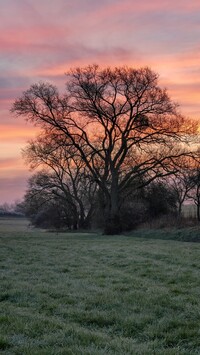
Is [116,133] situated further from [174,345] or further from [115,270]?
[174,345]

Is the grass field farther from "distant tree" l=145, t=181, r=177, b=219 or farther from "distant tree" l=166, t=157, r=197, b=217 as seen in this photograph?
"distant tree" l=145, t=181, r=177, b=219

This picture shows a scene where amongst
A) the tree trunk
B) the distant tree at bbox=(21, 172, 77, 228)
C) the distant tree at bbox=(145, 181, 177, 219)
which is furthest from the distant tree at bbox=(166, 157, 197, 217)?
the distant tree at bbox=(21, 172, 77, 228)

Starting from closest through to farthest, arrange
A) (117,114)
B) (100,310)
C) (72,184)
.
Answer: (100,310) → (117,114) → (72,184)

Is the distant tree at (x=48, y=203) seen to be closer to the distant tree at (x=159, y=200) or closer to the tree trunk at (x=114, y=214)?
the distant tree at (x=159, y=200)

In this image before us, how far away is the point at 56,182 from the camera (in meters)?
59.5

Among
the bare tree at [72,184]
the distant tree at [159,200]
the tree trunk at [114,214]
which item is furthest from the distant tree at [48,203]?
the tree trunk at [114,214]

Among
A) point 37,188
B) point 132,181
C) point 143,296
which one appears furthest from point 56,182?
point 143,296

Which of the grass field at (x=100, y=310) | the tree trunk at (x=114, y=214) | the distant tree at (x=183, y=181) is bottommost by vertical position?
the grass field at (x=100, y=310)

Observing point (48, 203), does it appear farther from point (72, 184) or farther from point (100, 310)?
point (100, 310)

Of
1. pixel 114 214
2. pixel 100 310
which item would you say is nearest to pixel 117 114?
pixel 114 214

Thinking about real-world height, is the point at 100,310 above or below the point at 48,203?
below

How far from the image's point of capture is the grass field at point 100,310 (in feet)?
19.2

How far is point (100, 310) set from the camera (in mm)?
7973

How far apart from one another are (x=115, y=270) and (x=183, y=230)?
19771 mm
